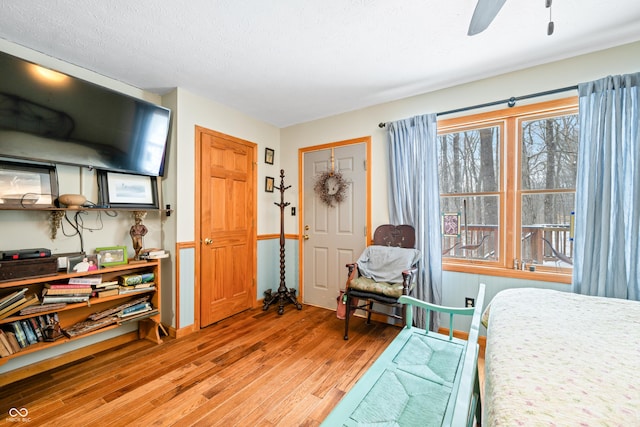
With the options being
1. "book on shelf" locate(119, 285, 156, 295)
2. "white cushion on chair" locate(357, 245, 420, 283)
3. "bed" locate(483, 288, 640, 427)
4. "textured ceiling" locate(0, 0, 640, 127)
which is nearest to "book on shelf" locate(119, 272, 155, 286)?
"book on shelf" locate(119, 285, 156, 295)

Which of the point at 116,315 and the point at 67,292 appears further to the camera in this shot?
the point at 116,315

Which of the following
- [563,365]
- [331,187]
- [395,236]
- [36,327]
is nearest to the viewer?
[563,365]

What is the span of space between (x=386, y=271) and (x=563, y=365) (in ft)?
5.79

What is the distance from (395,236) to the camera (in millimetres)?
2877

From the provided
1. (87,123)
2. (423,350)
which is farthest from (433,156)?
(87,123)

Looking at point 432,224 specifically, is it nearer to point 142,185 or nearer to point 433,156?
point 433,156

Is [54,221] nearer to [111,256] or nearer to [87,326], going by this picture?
[111,256]

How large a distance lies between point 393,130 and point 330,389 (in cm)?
250

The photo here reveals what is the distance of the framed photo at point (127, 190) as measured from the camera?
242 cm

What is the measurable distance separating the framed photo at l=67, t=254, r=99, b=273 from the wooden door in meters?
0.90

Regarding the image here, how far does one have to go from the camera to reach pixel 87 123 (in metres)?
2.21

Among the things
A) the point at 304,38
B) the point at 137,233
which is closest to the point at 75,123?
the point at 137,233

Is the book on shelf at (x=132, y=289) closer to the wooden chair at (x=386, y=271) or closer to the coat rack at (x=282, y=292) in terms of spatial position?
the coat rack at (x=282, y=292)

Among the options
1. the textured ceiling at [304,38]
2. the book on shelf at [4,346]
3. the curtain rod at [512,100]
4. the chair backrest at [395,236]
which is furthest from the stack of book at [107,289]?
the curtain rod at [512,100]
